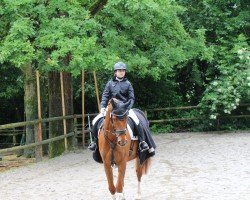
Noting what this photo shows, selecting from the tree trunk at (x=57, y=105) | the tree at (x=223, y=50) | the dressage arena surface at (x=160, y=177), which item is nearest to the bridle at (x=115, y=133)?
the dressage arena surface at (x=160, y=177)

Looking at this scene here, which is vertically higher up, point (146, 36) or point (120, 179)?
point (146, 36)

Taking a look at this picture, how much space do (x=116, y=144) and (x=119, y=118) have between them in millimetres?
618

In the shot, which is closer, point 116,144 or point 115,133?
point 115,133

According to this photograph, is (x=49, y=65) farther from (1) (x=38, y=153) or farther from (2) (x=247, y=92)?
(2) (x=247, y=92)

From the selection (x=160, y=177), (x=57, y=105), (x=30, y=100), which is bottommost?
(x=160, y=177)

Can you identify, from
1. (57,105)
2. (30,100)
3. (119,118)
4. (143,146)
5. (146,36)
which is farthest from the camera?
(30,100)

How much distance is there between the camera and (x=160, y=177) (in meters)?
10.9

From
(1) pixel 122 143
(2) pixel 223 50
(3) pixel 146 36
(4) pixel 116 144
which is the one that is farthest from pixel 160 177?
(2) pixel 223 50

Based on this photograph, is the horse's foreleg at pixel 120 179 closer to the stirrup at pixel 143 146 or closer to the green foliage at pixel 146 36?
the stirrup at pixel 143 146

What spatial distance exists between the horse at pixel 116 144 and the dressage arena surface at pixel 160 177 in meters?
0.66

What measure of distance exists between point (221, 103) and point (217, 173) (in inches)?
360

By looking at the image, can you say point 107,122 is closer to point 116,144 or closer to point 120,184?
point 116,144

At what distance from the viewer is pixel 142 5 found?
12.4 m

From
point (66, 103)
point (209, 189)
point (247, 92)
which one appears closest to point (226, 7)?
point (247, 92)
